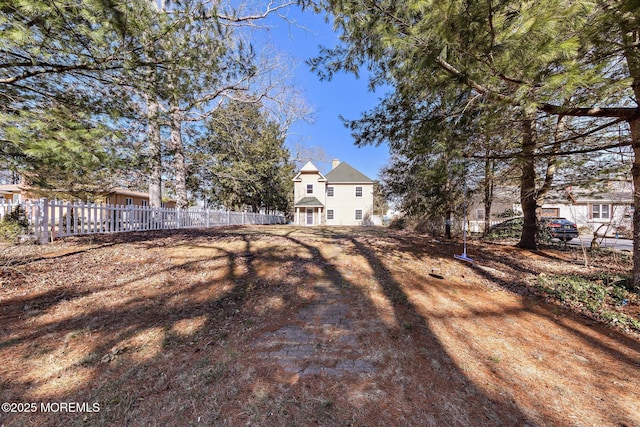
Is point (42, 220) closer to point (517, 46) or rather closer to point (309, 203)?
point (517, 46)

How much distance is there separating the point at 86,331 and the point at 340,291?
3.39 m

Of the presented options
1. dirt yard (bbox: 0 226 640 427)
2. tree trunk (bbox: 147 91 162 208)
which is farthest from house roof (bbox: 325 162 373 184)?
dirt yard (bbox: 0 226 640 427)

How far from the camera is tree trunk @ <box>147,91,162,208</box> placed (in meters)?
5.63

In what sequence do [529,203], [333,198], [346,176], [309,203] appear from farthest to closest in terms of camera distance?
[346,176], [333,198], [309,203], [529,203]

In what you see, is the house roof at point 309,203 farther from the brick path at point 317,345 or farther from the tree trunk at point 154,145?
the brick path at point 317,345

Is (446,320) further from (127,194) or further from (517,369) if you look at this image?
(127,194)

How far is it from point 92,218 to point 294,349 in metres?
8.34

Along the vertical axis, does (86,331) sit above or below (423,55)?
below

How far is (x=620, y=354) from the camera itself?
289cm

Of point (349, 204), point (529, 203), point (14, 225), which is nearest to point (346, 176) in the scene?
point (349, 204)

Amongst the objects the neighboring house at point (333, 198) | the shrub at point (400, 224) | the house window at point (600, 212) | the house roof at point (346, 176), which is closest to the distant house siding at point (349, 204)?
the neighboring house at point (333, 198)

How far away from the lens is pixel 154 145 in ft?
25.6

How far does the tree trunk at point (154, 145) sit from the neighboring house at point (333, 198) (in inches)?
534

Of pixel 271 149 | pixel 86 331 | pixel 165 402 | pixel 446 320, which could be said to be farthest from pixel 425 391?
pixel 271 149
